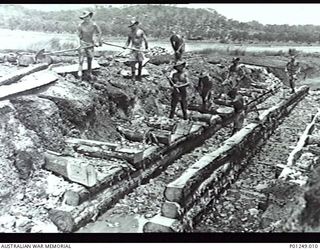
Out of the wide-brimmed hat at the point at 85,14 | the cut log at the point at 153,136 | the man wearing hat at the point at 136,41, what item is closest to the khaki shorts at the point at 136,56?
the man wearing hat at the point at 136,41

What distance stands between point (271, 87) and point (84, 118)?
3.23 metres

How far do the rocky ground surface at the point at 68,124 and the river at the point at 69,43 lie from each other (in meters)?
0.20

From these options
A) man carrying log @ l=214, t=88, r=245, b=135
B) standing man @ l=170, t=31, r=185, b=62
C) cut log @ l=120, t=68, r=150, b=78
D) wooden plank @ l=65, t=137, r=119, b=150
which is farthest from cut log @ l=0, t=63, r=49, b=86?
man carrying log @ l=214, t=88, r=245, b=135

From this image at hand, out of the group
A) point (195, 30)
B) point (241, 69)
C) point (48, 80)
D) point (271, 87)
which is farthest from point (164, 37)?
point (271, 87)

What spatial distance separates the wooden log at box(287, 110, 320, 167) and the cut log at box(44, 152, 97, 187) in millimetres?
2306

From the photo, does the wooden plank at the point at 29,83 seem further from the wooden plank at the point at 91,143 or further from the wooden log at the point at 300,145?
the wooden log at the point at 300,145

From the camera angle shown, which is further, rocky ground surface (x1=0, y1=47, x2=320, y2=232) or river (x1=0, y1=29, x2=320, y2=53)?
river (x1=0, y1=29, x2=320, y2=53)

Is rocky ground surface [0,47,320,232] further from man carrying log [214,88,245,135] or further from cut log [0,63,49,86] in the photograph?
man carrying log [214,88,245,135]

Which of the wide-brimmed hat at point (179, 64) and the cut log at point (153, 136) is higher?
the wide-brimmed hat at point (179, 64)

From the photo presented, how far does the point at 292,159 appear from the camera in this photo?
18.4ft

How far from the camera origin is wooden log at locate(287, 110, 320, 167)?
5.61m

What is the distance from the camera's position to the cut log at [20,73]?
19.0ft

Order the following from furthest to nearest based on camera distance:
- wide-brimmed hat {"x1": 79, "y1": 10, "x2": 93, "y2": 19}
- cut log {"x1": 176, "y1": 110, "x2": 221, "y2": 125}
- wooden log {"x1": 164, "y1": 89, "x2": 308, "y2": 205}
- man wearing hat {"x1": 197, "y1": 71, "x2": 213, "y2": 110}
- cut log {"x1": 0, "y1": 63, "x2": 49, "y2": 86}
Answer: man wearing hat {"x1": 197, "y1": 71, "x2": 213, "y2": 110} → cut log {"x1": 176, "y1": 110, "x2": 221, "y2": 125} → wide-brimmed hat {"x1": 79, "y1": 10, "x2": 93, "y2": 19} → cut log {"x1": 0, "y1": 63, "x2": 49, "y2": 86} → wooden log {"x1": 164, "y1": 89, "x2": 308, "y2": 205}

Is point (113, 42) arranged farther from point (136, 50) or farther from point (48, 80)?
point (48, 80)
